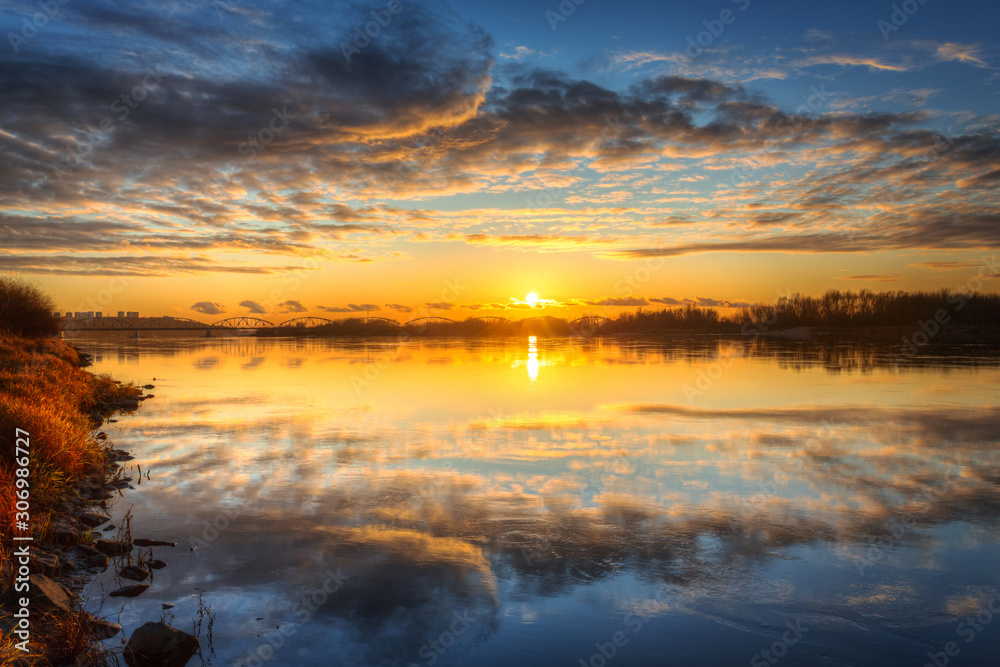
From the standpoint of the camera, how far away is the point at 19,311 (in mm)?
32750

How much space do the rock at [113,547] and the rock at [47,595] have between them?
1.51m

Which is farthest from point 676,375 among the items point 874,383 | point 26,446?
point 26,446

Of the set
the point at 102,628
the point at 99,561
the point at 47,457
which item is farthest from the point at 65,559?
the point at 47,457

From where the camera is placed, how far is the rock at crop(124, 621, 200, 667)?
5.78 metres

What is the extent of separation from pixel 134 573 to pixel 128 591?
0.58 m

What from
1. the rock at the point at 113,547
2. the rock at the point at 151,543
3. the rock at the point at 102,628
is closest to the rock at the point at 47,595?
the rock at the point at 102,628

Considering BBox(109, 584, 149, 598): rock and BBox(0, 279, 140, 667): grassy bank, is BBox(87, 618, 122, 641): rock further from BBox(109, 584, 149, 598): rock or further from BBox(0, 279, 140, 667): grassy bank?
BBox(109, 584, 149, 598): rock

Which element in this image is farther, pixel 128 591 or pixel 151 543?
pixel 151 543

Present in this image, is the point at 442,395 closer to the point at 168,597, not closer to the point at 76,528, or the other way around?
the point at 76,528

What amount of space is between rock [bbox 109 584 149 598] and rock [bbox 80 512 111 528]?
2941 mm

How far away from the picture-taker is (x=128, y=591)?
7.30m

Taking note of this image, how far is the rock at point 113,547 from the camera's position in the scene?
856 cm

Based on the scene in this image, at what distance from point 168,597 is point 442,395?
60.2 ft

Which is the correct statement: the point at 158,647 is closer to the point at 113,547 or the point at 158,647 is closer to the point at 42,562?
the point at 42,562
